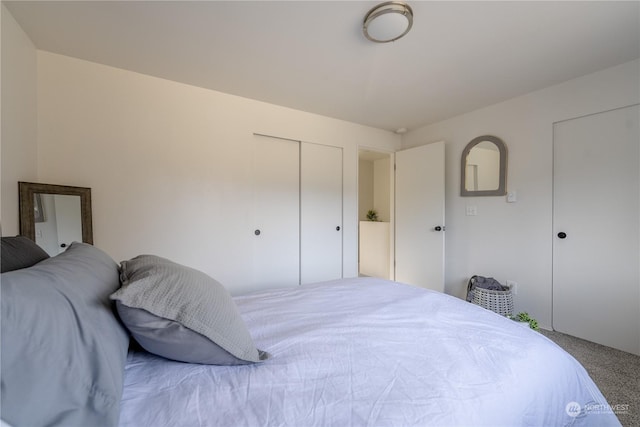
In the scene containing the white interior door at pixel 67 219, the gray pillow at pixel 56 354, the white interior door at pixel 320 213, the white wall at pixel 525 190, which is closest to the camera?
the gray pillow at pixel 56 354

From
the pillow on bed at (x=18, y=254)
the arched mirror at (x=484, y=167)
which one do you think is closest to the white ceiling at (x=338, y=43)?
the arched mirror at (x=484, y=167)

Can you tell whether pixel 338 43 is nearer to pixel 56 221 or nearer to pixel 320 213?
pixel 320 213

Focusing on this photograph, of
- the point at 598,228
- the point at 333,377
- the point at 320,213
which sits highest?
the point at 320,213

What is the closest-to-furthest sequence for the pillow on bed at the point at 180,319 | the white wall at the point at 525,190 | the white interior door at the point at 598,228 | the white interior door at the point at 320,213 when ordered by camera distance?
the pillow on bed at the point at 180,319 < the white interior door at the point at 598,228 < the white wall at the point at 525,190 < the white interior door at the point at 320,213

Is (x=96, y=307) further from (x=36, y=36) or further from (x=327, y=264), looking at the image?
(x=327, y=264)

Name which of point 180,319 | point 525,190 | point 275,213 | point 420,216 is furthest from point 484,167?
point 180,319

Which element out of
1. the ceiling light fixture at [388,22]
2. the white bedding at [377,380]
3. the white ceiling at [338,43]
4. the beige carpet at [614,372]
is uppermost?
the white ceiling at [338,43]

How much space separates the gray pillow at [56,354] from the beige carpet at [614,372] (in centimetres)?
235

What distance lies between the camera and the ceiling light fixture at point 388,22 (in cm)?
144

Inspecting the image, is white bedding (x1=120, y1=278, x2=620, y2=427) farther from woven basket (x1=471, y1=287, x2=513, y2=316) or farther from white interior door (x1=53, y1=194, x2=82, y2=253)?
white interior door (x1=53, y1=194, x2=82, y2=253)

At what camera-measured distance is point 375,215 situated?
A: 17.5 ft

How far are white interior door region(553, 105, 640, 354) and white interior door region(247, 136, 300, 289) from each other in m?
2.57

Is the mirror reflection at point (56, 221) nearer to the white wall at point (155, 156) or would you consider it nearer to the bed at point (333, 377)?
the white wall at point (155, 156)

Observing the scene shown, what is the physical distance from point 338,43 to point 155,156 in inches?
70.9
